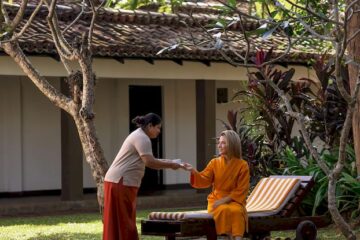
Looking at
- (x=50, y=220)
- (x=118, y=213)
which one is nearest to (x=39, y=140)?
(x=50, y=220)

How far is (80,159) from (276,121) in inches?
161

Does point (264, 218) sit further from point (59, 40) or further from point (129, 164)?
point (59, 40)

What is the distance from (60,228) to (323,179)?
148 inches

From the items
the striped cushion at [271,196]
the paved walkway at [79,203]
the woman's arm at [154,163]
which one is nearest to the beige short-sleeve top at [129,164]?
the woman's arm at [154,163]

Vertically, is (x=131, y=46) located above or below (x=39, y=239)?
above

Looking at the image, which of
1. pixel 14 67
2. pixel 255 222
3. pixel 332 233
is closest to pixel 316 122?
pixel 332 233

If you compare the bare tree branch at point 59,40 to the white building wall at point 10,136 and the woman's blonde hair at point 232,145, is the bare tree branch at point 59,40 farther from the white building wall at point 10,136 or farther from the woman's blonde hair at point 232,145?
the white building wall at point 10,136

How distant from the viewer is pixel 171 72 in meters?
18.7

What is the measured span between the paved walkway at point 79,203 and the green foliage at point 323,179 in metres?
3.99

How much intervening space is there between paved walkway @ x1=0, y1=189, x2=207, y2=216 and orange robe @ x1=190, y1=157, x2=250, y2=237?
275 inches

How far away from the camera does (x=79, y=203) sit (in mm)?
17297

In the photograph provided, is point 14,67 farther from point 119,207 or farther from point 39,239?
point 119,207

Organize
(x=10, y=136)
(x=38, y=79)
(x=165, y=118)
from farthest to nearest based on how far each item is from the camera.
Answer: (x=165, y=118) < (x=10, y=136) < (x=38, y=79)

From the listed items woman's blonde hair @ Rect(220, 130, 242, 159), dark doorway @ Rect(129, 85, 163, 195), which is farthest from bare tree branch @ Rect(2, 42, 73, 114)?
dark doorway @ Rect(129, 85, 163, 195)
